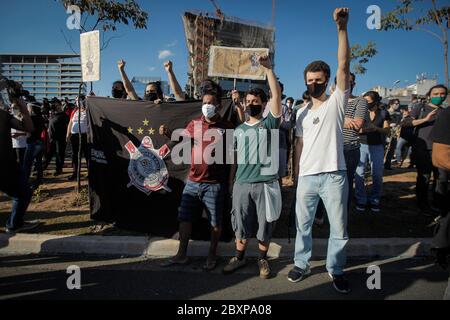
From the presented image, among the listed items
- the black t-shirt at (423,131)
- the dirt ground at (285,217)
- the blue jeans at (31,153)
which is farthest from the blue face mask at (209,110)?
the blue jeans at (31,153)

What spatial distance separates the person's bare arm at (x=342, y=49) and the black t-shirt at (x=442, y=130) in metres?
0.79

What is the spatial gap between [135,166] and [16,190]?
156 centimetres

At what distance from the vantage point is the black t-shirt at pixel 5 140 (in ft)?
10.8

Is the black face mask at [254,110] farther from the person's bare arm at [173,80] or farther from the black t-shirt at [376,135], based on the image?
the black t-shirt at [376,135]

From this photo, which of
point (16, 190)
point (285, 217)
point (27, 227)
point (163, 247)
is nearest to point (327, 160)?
point (285, 217)

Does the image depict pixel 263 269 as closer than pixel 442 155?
No

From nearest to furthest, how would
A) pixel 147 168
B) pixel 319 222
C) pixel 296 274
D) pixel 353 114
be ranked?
pixel 296 274, pixel 353 114, pixel 147 168, pixel 319 222

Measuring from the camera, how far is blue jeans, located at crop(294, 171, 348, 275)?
8.85ft

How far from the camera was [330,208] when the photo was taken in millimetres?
2721

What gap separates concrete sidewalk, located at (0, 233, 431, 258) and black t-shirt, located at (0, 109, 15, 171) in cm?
113

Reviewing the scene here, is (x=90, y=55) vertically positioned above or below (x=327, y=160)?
above

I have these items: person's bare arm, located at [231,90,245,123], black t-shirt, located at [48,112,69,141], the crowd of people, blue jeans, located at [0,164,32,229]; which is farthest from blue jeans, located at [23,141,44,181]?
person's bare arm, located at [231,90,245,123]

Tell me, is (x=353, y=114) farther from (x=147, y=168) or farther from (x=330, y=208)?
(x=147, y=168)
